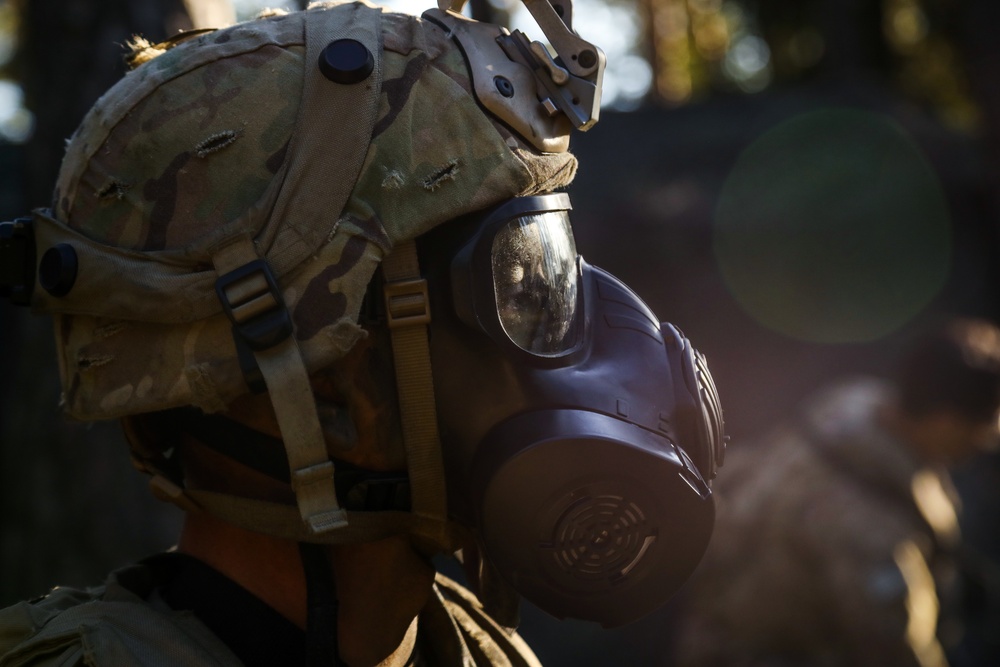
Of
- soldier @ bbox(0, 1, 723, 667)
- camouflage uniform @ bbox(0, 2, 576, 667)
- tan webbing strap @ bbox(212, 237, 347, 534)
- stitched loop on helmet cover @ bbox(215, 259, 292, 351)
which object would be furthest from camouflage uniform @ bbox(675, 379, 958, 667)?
stitched loop on helmet cover @ bbox(215, 259, 292, 351)

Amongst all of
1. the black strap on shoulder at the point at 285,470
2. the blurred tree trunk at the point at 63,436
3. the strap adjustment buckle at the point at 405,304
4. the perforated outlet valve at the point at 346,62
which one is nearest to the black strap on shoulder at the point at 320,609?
the black strap on shoulder at the point at 285,470

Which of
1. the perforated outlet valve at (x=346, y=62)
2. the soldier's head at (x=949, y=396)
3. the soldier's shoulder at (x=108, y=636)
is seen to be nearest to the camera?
the soldier's shoulder at (x=108, y=636)

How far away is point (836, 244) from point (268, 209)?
9675 millimetres

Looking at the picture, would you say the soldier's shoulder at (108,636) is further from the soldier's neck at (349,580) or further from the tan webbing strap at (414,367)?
the tan webbing strap at (414,367)

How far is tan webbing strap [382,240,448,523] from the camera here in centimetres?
189

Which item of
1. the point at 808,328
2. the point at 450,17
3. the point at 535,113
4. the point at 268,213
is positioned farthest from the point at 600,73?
the point at 808,328

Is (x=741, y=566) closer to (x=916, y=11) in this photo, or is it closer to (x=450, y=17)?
(x=450, y=17)

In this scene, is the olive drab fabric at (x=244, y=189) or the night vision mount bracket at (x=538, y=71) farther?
the night vision mount bracket at (x=538, y=71)

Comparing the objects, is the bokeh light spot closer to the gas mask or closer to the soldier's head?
the soldier's head

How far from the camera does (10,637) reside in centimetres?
188

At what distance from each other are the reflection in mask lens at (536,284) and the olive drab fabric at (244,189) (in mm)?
85

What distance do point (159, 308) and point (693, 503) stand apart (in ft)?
3.23

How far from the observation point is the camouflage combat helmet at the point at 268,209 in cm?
183

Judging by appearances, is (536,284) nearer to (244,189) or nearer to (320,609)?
(244,189)
